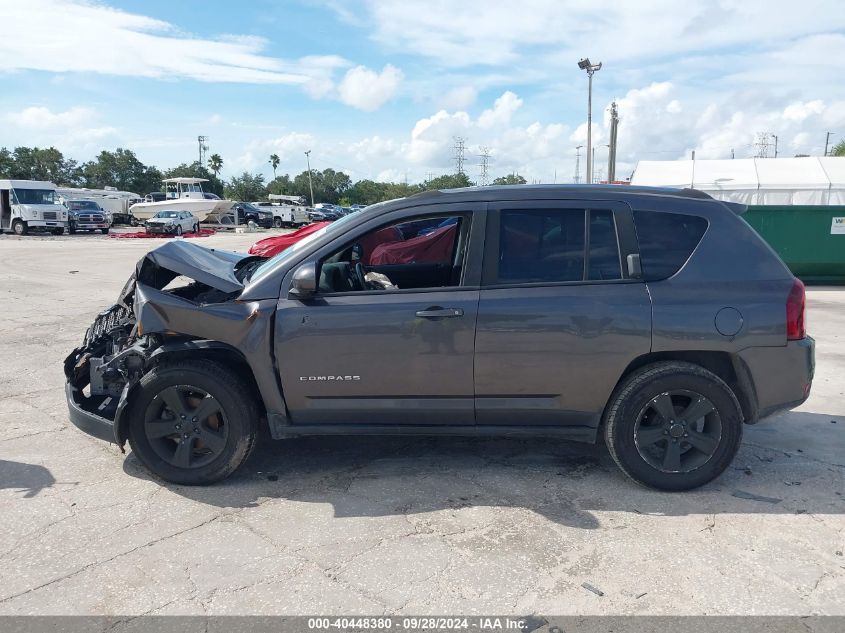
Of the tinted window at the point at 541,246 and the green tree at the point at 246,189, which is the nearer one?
the tinted window at the point at 541,246

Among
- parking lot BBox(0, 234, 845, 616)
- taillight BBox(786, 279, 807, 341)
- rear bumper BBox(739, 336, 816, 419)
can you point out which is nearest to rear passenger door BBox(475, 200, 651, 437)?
parking lot BBox(0, 234, 845, 616)

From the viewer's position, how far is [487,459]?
4.45 m

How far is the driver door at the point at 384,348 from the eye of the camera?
3.81m

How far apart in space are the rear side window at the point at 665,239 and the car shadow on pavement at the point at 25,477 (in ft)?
12.9

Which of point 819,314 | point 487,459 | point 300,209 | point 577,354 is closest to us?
point 577,354

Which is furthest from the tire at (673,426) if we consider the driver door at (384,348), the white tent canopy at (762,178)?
the white tent canopy at (762,178)

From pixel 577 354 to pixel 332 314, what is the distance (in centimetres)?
145

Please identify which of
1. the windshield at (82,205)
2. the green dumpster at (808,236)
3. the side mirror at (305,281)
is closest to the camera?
the side mirror at (305,281)

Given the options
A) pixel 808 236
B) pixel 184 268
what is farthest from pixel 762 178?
pixel 184 268

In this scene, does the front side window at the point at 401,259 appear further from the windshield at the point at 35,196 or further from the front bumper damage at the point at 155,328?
the windshield at the point at 35,196

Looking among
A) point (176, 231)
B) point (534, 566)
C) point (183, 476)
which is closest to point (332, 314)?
point (183, 476)

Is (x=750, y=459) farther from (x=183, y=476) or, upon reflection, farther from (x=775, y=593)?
(x=183, y=476)

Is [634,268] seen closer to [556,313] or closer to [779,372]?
[556,313]

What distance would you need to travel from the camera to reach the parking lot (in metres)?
2.94
